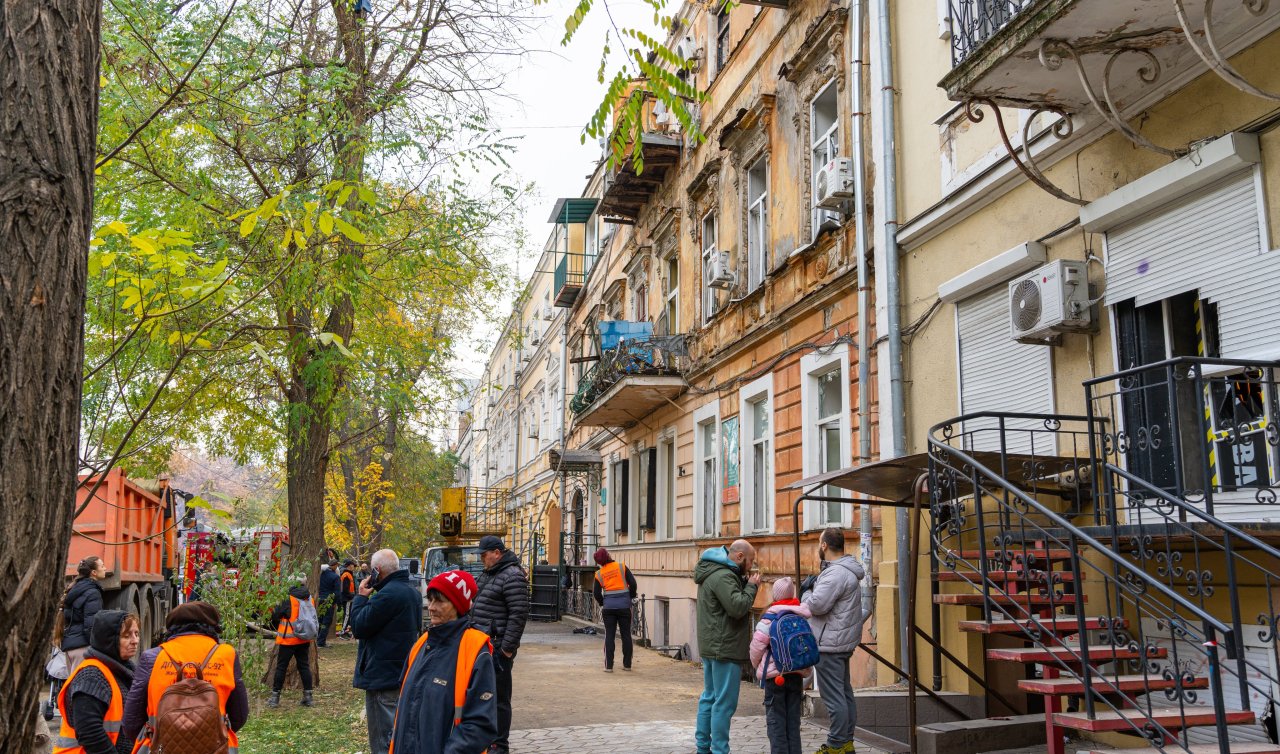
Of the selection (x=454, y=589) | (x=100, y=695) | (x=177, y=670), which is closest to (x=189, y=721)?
(x=177, y=670)

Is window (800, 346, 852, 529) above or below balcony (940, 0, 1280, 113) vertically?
below

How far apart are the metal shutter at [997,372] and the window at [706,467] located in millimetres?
7367

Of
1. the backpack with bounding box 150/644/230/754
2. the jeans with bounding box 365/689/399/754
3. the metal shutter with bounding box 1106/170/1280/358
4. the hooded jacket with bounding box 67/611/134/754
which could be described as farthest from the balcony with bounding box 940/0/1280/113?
the hooded jacket with bounding box 67/611/134/754

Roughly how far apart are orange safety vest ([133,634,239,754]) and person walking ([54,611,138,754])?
254mm

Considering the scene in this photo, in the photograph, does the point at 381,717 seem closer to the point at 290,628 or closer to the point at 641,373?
the point at 290,628

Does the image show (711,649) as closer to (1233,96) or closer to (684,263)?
(1233,96)

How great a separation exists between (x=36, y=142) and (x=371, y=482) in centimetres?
3352

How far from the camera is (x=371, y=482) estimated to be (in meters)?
35.0

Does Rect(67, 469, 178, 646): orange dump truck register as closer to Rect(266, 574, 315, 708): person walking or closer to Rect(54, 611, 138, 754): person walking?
Rect(266, 574, 315, 708): person walking

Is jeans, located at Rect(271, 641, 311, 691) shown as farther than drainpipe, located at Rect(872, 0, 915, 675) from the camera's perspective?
Yes

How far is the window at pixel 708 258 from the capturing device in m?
17.5

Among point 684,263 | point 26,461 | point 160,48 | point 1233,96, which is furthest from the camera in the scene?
point 684,263

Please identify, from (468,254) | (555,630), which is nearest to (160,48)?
(468,254)

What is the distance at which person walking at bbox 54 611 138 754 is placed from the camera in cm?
506
